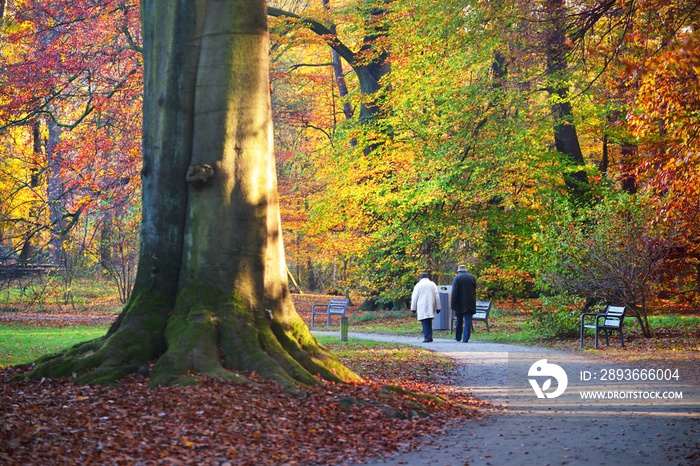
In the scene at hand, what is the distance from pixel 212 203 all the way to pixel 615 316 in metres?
10.5

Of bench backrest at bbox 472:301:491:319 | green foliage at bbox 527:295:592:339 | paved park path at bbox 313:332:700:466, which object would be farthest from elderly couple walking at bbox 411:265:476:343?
paved park path at bbox 313:332:700:466

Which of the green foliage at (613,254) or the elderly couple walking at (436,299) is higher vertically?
the green foliage at (613,254)

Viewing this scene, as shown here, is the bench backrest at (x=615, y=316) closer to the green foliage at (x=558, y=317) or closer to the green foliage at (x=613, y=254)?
the green foliage at (x=613, y=254)

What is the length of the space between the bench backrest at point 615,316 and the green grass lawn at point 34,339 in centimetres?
1117

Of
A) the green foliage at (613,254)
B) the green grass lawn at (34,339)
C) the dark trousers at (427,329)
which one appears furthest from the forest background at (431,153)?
the green grass lawn at (34,339)

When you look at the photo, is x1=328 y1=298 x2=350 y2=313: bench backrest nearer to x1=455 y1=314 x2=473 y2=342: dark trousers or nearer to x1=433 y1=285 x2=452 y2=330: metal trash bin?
x1=433 y1=285 x2=452 y2=330: metal trash bin

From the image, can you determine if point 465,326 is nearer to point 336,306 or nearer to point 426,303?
point 426,303

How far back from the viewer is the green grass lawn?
13.8 metres

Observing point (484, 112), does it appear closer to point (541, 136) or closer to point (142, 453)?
point (541, 136)

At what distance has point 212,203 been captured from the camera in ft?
31.6

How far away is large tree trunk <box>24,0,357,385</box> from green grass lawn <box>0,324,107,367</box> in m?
4.36

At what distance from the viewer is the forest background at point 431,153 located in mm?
19128

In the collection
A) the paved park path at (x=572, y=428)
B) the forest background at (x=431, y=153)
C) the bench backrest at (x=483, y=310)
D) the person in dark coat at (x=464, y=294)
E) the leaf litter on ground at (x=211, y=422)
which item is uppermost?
the forest background at (x=431, y=153)

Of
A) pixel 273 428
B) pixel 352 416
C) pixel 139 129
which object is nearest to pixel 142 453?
pixel 273 428
